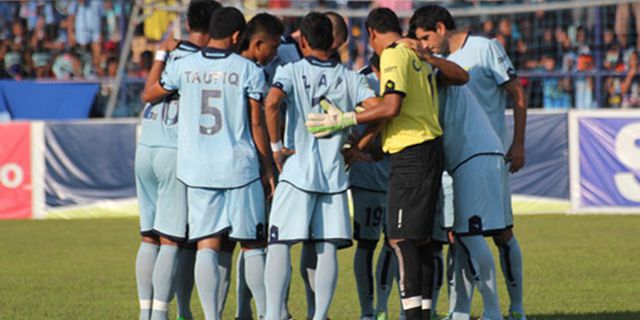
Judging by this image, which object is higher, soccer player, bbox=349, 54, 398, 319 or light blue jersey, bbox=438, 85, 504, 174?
light blue jersey, bbox=438, 85, 504, 174

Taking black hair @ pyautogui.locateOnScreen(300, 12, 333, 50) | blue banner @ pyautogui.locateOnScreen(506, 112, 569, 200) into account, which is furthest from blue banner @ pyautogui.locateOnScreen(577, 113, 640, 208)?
black hair @ pyautogui.locateOnScreen(300, 12, 333, 50)

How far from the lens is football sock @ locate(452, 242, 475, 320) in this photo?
924 cm

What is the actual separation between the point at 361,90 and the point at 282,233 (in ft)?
3.62

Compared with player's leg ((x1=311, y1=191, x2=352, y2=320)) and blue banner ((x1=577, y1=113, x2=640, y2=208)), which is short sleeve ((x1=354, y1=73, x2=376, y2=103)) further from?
blue banner ((x1=577, y1=113, x2=640, y2=208))

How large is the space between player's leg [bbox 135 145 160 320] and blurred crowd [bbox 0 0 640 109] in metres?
12.4

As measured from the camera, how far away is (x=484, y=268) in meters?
8.96

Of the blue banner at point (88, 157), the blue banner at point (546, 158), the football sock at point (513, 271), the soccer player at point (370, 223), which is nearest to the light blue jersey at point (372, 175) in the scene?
the soccer player at point (370, 223)

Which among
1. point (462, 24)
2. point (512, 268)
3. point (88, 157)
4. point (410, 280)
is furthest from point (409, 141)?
point (462, 24)

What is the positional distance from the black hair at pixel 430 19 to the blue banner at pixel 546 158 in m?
11.1

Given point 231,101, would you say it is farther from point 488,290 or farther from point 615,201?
point 615,201

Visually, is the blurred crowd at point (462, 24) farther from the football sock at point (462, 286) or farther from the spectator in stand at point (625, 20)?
the football sock at point (462, 286)

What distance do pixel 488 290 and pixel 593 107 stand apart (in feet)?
45.0

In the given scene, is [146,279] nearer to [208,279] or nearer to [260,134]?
[208,279]

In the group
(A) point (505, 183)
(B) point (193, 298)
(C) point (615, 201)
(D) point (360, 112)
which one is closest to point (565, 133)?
(C) point (615, 201)
